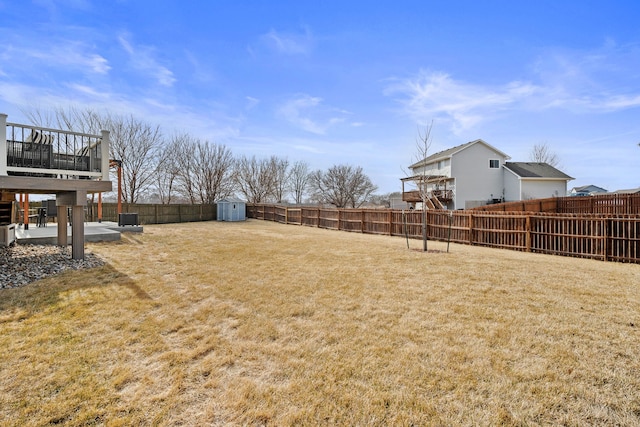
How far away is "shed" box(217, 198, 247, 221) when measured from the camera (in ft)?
78.7

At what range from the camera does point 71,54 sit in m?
12.4

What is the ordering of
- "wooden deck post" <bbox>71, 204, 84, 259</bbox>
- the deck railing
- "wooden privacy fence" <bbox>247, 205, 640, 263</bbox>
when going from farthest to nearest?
"wooden privacy fence" <bbox>247, 205, 640, 263</bbox>, "wooden deck post" <bbox>71, 204, 84, 259</bbox>, the deck railing

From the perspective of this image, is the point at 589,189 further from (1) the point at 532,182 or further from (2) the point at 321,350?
(2) the point at 321,350

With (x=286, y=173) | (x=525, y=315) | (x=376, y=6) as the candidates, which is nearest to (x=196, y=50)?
(x=376, y=6)

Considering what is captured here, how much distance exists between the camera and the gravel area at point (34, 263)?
17.6 ft

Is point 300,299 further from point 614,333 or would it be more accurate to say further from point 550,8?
point 550,8

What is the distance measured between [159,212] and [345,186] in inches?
1005

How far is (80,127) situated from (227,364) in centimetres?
2461

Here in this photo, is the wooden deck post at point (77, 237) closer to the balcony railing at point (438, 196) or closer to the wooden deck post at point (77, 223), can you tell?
the wooden deck post at point (77, 223)

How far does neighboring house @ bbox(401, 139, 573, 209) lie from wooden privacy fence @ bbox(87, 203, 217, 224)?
17.4 metres

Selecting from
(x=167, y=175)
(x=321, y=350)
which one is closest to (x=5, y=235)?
(x=321, y=350)

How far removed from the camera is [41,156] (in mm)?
6711

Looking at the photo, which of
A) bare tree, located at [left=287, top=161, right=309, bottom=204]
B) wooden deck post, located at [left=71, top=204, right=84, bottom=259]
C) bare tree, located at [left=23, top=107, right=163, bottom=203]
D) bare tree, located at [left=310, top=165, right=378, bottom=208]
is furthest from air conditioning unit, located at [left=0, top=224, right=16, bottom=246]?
bare tree, located at [left=310, top=165, right=378, bottom=208]

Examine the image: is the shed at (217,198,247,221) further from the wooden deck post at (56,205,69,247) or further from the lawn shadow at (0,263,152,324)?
the lawn shadow at (0,263,152,324)
